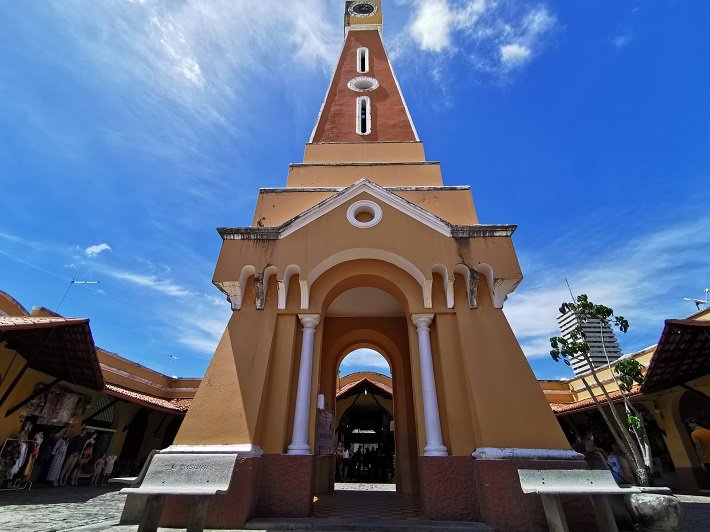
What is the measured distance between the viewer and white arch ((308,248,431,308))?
276 inches

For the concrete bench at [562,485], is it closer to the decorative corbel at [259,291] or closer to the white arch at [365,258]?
the white arch at [365,258]

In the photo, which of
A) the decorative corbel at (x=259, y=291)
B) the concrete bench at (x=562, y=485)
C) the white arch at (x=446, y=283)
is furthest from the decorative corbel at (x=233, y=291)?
the concrete bench at (x=562, y=485)

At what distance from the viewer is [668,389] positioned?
38.2 feet

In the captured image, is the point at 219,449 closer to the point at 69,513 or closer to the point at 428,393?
the point at 69,513

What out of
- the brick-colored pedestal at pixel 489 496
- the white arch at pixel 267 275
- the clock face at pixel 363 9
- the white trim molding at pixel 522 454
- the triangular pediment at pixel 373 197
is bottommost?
the brick-colored pedestal at pixel 489 496

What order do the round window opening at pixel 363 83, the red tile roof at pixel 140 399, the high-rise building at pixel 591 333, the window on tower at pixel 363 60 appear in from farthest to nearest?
the window on tower at pixel 363 60, the round window opening at pixel 363 83, the red tile roof at pixel 140 399, the high-rise building at pixel 591 333

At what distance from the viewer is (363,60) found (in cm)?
1370

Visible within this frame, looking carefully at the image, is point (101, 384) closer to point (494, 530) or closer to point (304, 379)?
point (304, 379)

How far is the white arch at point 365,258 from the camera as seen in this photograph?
23.0ft

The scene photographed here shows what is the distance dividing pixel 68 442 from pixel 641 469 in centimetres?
1654

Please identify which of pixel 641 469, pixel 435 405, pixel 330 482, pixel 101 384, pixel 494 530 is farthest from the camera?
pixel 101 384

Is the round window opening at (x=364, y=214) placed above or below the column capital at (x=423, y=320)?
above

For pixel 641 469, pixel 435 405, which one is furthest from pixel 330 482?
pixel 641 469

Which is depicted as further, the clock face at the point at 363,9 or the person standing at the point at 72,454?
the clock face at the point at 363,9
